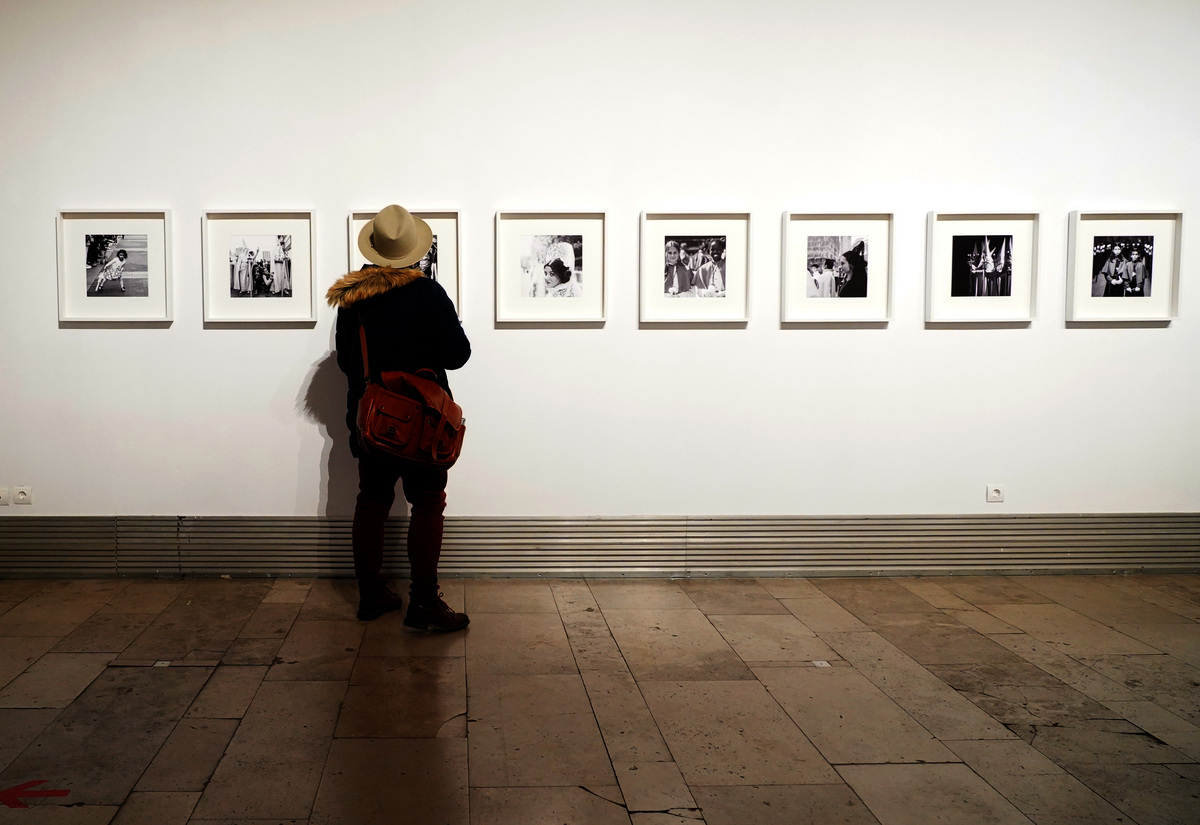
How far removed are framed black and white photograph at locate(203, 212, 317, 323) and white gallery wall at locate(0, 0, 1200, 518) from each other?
11cm

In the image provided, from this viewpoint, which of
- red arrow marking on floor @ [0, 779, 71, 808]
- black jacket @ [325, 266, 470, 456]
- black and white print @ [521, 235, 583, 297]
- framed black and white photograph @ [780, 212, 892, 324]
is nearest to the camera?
red arrow marking on floor @ [0, 779, 71, 808]

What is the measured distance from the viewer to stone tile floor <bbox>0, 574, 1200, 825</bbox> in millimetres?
2809

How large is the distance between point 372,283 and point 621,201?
171 centimetres

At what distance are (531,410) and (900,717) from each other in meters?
2.81

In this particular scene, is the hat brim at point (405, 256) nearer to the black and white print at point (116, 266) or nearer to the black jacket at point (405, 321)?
the black jacket at point (405, 321)

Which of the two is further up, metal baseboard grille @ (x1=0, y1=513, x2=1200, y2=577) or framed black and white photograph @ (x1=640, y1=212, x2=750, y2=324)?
framed black and white photograph @ (x1=640, y1=212, x2=750, y2=324)

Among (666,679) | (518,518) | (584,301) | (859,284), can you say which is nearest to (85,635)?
(518,518)

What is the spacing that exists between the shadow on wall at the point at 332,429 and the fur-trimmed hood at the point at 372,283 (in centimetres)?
91

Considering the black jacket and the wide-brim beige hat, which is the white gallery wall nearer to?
the wide-brim beige hat

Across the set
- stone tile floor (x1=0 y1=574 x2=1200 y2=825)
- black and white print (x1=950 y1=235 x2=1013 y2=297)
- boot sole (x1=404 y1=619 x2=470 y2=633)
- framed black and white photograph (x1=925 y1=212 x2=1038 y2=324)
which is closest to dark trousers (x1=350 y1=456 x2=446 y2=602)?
boot sole (x1=404 y1=619 x2=470 y2=633)

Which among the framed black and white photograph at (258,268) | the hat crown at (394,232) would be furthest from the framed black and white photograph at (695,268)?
the framed black and white photograph at (258,268)

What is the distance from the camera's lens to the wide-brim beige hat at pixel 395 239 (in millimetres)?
4469

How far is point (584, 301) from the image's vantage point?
5.36 metres

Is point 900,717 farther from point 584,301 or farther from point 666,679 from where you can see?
point 584,301
